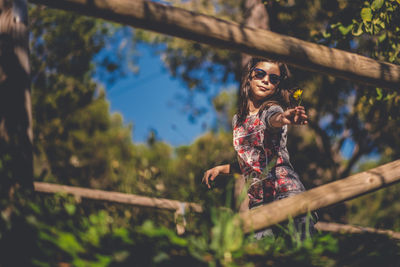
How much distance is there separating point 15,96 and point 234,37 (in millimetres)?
1149

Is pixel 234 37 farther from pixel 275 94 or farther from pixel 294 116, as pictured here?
pixel 275 94

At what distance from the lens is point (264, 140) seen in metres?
2.89

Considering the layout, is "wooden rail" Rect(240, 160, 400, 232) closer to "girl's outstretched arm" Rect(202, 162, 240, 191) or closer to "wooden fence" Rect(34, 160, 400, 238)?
"wooden fence" Rect(34, 160, 400, 238)

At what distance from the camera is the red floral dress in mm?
2752

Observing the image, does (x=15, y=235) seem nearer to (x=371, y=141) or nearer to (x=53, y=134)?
(x=53, y=134)

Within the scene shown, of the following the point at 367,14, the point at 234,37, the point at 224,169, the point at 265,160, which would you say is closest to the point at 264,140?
the point at 265,160

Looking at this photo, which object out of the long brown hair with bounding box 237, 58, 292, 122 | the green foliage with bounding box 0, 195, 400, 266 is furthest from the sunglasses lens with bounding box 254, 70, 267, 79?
the green foliage with bounding box 0, 195, 400, 266

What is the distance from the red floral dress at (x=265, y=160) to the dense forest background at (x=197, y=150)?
0.35 meters

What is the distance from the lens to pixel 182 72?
39.6 feet

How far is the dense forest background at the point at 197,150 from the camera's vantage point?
1.36m

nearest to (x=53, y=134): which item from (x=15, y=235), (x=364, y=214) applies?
(x=15, y=235)

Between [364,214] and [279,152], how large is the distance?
62.7ft

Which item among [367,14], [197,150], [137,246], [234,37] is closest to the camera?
[137,246]

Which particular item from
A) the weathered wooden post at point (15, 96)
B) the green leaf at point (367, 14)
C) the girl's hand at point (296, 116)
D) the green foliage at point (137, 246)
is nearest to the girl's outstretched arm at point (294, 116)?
the girl's hand at point (296, 116)
